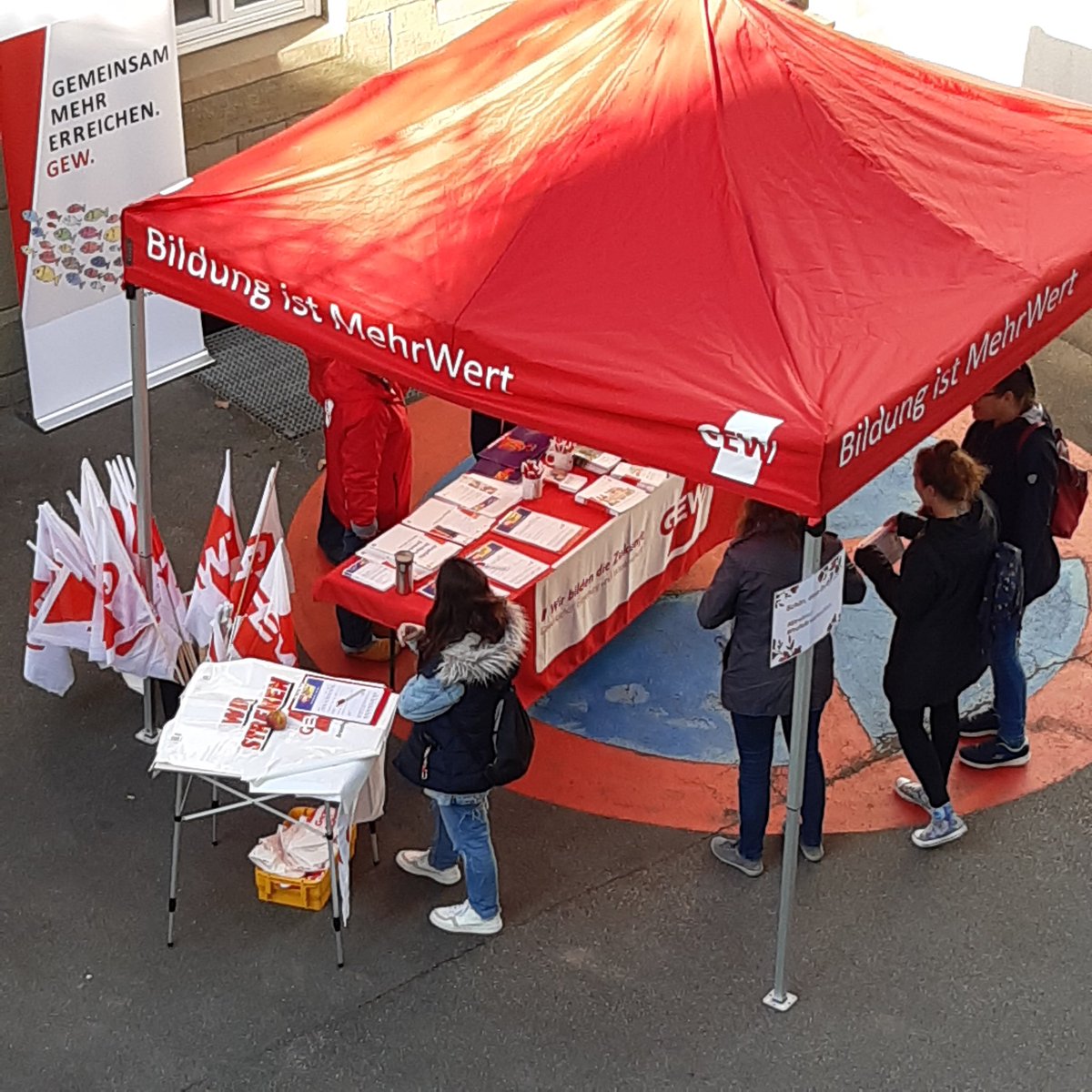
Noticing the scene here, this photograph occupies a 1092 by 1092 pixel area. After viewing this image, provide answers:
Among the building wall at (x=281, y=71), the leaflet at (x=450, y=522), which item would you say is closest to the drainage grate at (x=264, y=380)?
the building wall at (x=281, y=71)

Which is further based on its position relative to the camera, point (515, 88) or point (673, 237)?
point (515, 88)

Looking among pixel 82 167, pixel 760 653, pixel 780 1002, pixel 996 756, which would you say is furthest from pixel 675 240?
pixel 82 167

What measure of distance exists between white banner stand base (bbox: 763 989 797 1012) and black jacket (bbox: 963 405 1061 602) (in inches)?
75.7

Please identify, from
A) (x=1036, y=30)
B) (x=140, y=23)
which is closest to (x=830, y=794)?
(x=140, y=23)

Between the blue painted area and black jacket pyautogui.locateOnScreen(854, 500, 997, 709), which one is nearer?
black jacket pyautogui.locateOnScreen(854, 500, 997, 709)

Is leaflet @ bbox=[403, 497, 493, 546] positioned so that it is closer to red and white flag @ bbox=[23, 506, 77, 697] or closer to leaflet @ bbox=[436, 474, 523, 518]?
leaflet @ bbox=[436, 474, 523, 518]

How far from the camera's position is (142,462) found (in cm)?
718

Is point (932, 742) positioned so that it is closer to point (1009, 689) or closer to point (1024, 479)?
point (1009, 689)

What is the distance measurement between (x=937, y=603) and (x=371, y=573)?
2.46 m

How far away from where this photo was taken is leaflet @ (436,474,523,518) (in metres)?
7.93

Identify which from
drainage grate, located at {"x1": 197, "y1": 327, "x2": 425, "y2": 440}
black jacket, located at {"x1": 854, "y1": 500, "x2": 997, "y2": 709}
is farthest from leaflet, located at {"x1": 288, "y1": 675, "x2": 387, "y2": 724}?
drainage grate, located at {"x1": 197, "y1": 327, "x2": 425, "y2": 440}

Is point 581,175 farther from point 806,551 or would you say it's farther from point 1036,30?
point 1036,30

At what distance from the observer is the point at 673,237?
604cm

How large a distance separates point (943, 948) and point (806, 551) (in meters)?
1.92
